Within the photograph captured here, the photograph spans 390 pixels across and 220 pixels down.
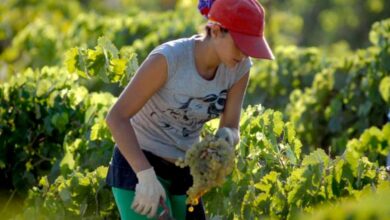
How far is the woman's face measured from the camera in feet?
13.0

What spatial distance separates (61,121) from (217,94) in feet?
7.21

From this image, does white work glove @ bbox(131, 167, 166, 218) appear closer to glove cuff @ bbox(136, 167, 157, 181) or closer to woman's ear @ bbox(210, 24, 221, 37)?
glove cuff @ bbox(136, 167, 157, 181)

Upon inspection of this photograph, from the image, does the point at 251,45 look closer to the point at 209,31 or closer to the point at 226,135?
the point at 209,31

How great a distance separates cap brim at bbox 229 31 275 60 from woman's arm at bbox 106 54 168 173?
290 mm

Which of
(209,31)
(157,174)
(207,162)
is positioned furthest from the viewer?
(157,174)

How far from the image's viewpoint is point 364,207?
2.52 meters

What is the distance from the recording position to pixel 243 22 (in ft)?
13.1

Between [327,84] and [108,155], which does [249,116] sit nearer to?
[108,155]

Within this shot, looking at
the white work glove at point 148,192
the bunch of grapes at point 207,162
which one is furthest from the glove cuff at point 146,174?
the bunch of grapes at point 207,162

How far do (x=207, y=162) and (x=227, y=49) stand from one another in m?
0.43

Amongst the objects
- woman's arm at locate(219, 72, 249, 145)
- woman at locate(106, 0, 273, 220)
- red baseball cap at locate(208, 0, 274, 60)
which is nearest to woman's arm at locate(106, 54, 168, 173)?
woman at locate(106, 0, 273, 220)

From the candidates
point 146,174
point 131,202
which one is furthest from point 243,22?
point 131,202

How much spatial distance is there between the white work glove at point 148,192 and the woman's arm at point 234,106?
0.42 meters

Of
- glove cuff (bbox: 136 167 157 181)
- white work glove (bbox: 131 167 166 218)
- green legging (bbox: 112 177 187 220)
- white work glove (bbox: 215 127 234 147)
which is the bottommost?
green legging (bbox: 112 177 187 220)
